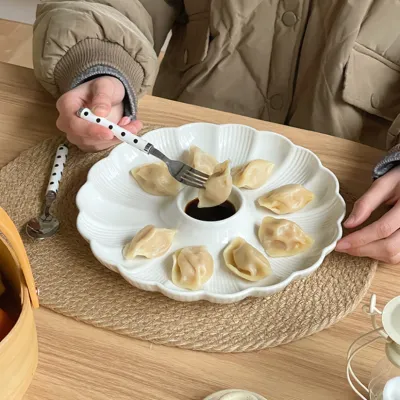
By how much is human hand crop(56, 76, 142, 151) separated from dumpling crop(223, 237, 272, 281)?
241 millimetres

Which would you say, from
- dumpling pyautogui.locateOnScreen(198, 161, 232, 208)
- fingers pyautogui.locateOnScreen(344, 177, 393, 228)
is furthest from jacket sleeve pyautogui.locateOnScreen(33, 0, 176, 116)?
fingers pyautogui.locateOnScreen(344, 177, 393, 228)

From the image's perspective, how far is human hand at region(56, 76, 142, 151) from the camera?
0.78 m

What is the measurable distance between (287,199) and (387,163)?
148mm

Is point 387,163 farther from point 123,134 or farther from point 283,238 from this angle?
point 123,134

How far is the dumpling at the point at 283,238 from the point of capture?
0.68 metres

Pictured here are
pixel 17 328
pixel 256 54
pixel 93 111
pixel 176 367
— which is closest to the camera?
pixel 17 328

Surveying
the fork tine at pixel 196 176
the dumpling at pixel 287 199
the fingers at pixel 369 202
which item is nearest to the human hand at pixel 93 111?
the fork tine at pixel 196 176

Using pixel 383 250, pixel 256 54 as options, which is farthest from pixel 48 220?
pixel 256 54

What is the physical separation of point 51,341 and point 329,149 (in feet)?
1.61

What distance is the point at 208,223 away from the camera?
68cm

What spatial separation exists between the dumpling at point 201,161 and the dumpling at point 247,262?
151mm

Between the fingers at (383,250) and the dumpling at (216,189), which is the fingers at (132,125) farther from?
the fingers at (383,250)

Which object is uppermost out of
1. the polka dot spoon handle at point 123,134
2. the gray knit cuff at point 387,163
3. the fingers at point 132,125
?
the gray knit cuff at point 387,163

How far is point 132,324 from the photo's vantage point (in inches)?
24.0
